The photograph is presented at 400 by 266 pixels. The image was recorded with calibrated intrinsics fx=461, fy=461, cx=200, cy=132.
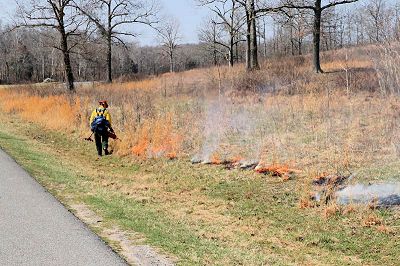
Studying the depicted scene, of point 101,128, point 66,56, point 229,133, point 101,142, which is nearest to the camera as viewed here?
→ point 229,133

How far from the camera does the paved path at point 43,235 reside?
5.13 meters

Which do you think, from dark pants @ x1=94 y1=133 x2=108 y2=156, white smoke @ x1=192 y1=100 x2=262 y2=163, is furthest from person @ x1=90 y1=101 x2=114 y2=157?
white smoke @ x1=192 y1=100 x2=262 y2=163

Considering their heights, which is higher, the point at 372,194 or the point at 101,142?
the point at 101,142

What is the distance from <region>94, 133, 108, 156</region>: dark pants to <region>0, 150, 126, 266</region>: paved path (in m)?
5.30

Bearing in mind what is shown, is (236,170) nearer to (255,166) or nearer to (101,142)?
(255,166)

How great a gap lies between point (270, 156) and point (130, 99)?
9566 mm

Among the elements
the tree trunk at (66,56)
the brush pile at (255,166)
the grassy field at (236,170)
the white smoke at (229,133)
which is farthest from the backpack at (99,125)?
the tree trunk at (66,56)

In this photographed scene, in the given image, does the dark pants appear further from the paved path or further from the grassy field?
the paved path

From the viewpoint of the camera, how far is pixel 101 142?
14.1 m

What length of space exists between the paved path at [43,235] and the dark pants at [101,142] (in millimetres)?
5304

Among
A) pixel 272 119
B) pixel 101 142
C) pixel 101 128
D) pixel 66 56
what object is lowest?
pixel 101 142

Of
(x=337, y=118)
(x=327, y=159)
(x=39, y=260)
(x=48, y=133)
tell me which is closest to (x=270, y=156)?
(x=327, y=159)

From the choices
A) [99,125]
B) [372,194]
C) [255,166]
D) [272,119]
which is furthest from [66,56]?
[372,194]

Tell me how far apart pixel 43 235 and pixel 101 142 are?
836 centimetres
